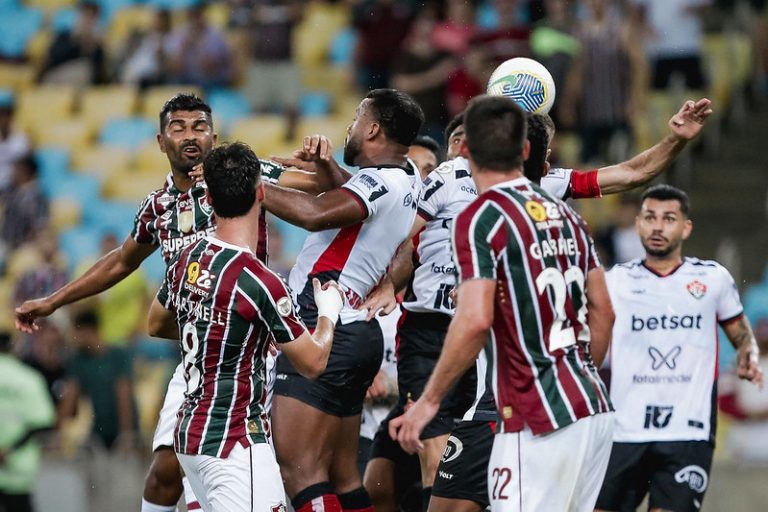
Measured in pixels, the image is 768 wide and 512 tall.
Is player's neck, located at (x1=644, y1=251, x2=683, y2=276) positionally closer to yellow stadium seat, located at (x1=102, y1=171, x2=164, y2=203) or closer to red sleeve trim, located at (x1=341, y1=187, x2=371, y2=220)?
red sleeve trim, located at (x1=341, y1=187, x2=371, y2=220)

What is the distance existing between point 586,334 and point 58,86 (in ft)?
50.4

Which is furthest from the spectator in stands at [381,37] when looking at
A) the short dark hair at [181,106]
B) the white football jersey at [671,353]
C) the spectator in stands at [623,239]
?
the short dark hair at [181,106]

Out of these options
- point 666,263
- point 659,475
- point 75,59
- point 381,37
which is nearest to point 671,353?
point 666,263

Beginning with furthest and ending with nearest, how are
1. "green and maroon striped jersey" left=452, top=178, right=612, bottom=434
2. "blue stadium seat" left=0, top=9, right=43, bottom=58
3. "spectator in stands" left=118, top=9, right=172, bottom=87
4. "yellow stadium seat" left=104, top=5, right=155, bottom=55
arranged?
"blue stadium seat" left=0, top=9, right=43, bottom=58 → "yellow stadium seat" left=104, top=5, right=155, bottom=55 → "spectator in stands" left=118, top=9, right=172, bottom=87 → "green and maroon striped jersey" left=452, top=178, right=612, bottom=434

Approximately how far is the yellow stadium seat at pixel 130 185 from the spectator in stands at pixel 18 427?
5.87m

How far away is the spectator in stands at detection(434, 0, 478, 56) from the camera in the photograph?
16453 millimetres

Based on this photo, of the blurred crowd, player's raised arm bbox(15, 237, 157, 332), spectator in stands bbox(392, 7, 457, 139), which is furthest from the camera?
spectator in stands bbox(392, 7, 457, 139)

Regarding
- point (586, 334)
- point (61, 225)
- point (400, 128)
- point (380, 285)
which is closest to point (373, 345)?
point (380, 285)

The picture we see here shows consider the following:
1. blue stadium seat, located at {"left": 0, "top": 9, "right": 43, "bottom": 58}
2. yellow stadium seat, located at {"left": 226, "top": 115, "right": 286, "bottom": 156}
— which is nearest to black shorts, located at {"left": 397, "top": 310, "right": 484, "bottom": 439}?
yellow stadium seat, located at {"left": 226, "top": 115, "right": 286, "bottom": 156}

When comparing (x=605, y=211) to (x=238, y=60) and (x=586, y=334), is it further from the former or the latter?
(x=586, y=334)

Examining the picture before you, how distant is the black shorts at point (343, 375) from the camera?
314 inches

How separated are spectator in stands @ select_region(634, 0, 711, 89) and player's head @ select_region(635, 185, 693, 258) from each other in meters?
6.73

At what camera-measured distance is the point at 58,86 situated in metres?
20.6

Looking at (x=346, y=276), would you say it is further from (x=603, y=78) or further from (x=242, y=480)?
(x=603, y=78)
